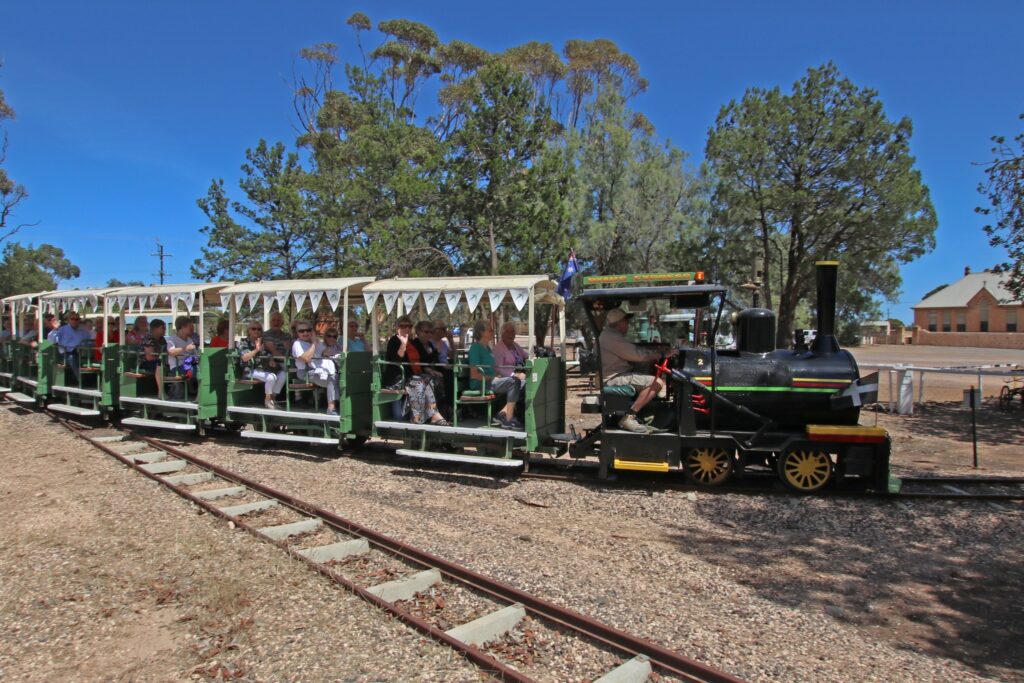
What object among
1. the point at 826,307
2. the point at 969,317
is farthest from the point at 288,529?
the point at 969,317

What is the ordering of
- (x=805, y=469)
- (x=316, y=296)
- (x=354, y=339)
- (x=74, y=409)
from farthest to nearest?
1. (x=74, y=409)
2. (x=354, y=339)
3. (x=316, y=296)
4. (x=805, y=469)

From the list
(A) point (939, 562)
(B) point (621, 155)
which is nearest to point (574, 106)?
(B) point (621, 155)

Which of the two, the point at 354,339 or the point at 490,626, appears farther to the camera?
the point at 354,339

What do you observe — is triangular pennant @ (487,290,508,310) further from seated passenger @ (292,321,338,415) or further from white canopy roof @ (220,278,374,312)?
seated passenger @ (292,321,338,415)

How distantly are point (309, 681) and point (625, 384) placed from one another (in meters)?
4.93

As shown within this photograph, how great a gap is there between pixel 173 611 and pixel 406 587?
1593 millimetres

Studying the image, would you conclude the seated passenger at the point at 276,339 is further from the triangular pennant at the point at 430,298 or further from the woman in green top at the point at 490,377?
the woman in green top at the point at 490,377

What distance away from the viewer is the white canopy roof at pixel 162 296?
10.7m

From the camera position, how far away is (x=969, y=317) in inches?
2586

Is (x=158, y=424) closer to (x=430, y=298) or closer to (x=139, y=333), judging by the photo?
(x=139, y=333)

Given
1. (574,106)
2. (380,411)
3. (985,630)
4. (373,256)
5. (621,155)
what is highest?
(574,106)

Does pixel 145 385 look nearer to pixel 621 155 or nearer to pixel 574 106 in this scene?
pixel 621 155

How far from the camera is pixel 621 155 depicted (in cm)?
2338

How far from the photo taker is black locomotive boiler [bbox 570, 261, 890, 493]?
7.16 m
